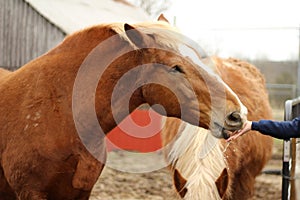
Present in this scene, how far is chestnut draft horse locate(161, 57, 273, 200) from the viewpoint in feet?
10.4

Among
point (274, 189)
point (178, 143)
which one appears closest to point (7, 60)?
point (274, 189)

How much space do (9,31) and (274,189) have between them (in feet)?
31.0

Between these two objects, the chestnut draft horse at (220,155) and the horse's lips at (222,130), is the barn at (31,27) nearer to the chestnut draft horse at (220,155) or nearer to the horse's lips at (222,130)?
the chestnut draft horse at (220,155)

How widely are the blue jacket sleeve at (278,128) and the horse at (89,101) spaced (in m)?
0.38

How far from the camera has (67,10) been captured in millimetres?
14148

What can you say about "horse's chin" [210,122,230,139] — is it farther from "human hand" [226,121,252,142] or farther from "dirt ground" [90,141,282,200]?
"dirt ground" [90,141,282,200]

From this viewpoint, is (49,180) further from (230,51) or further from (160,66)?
(230,51)

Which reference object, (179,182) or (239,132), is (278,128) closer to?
(239,132)

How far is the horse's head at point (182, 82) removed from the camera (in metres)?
2.43

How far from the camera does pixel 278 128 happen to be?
2.84m

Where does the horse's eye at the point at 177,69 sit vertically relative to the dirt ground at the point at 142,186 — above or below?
above

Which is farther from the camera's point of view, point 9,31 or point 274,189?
point 9,31

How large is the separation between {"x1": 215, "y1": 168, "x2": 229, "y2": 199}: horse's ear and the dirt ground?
7.72 feet

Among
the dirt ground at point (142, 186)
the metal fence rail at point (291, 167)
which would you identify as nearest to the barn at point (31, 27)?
the dirt ground at point (142, 186)
